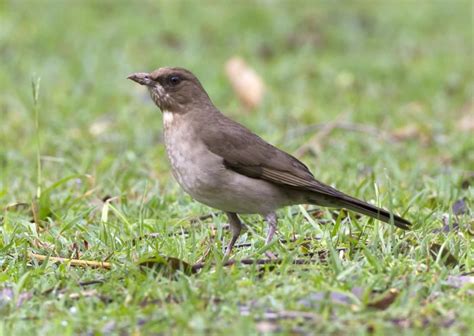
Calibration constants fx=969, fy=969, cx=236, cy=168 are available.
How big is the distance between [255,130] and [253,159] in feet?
13.2

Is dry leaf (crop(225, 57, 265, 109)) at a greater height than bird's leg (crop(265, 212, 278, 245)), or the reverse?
dry leaf (crop(225, 57, 265, 109))

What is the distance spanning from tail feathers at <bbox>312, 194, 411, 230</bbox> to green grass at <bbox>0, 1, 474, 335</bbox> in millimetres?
98

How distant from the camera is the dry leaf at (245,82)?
11.4 meters

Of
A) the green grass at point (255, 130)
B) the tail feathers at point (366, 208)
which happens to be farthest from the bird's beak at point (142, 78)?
the tail feathers at point (366, 208)

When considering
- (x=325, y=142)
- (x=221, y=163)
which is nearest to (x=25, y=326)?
(x=221, y=163)

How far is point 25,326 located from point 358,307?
5.26 feet

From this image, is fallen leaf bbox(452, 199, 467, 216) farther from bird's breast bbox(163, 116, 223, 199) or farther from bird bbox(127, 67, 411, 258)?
bird's breast bbox(163, 116, 223, 199)

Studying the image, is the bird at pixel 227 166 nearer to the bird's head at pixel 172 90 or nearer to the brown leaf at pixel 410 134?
the bird's head at pixel 172 90

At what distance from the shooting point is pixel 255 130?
1035 cm

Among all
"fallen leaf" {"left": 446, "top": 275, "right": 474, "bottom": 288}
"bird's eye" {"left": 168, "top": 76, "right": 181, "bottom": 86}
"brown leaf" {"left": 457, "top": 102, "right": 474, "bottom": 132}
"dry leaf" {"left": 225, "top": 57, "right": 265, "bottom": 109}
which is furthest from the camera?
"dry leaf" {"left": 225, "top": 57, "right": 265, "bottom": 109}

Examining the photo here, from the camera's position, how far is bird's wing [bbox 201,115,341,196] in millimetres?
6246

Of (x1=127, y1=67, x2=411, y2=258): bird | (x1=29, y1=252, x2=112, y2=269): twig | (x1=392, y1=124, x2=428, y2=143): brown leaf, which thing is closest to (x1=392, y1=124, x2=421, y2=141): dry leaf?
(x1=392, y1=124, x2=428, y2=143): brown leaf

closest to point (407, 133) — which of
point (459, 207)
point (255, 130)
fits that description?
point (255, 130)

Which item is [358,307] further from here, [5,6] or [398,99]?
[5,6]
